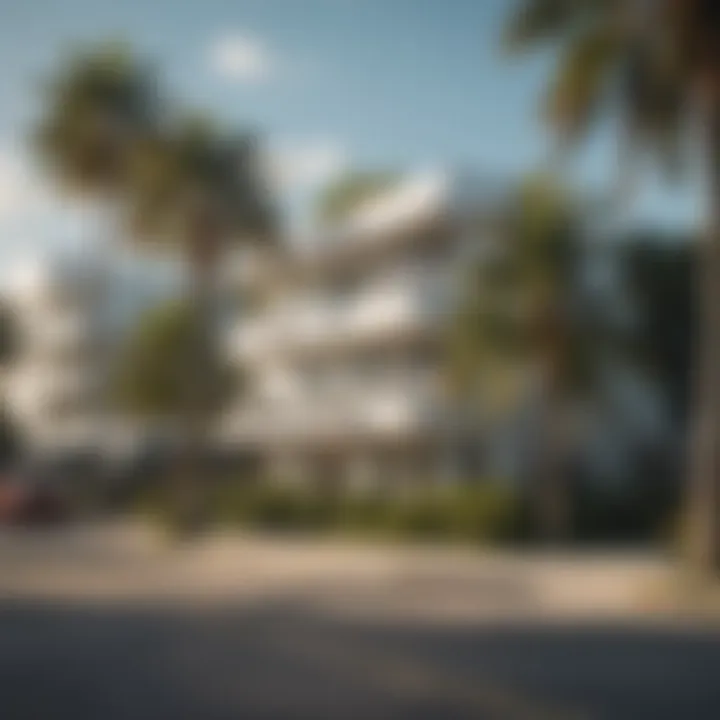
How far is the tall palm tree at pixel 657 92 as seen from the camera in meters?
12.8

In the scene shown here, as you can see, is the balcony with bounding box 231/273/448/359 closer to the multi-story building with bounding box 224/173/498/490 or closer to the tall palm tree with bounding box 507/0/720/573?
the multi-story building with bounding box 224/173/498/490

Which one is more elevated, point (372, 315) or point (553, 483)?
point (372, 315)

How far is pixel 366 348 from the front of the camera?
59.6 ft

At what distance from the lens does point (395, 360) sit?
1789 centimetres

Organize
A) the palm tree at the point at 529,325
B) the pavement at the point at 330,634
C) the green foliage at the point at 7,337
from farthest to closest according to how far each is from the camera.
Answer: the palm tree at the point at 529,325 < the green foliage at the point at 7,337 < the pavement at the point at 330,634

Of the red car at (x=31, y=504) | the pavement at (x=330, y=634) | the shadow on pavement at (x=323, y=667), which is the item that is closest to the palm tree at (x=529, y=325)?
the pavement at (x=330, y=634)

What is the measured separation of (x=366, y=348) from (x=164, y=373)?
25.4ft

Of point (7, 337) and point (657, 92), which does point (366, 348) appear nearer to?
point (657, 92)

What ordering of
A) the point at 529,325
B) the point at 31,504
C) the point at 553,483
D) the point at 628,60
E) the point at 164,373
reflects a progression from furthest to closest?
the point at 553,483
the point at 529,325
the point at 628,60
the point at 31,504
the point at 164,373

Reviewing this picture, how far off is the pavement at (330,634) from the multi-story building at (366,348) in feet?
4.34

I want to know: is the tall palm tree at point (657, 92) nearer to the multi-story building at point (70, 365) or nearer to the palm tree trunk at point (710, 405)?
the palm tree trunk at point (710, 405)

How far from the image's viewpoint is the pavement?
24.7 feet

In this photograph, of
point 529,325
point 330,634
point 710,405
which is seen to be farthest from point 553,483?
point 330,634

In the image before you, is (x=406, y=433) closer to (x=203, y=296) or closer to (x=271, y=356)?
(x=271, y=356)
